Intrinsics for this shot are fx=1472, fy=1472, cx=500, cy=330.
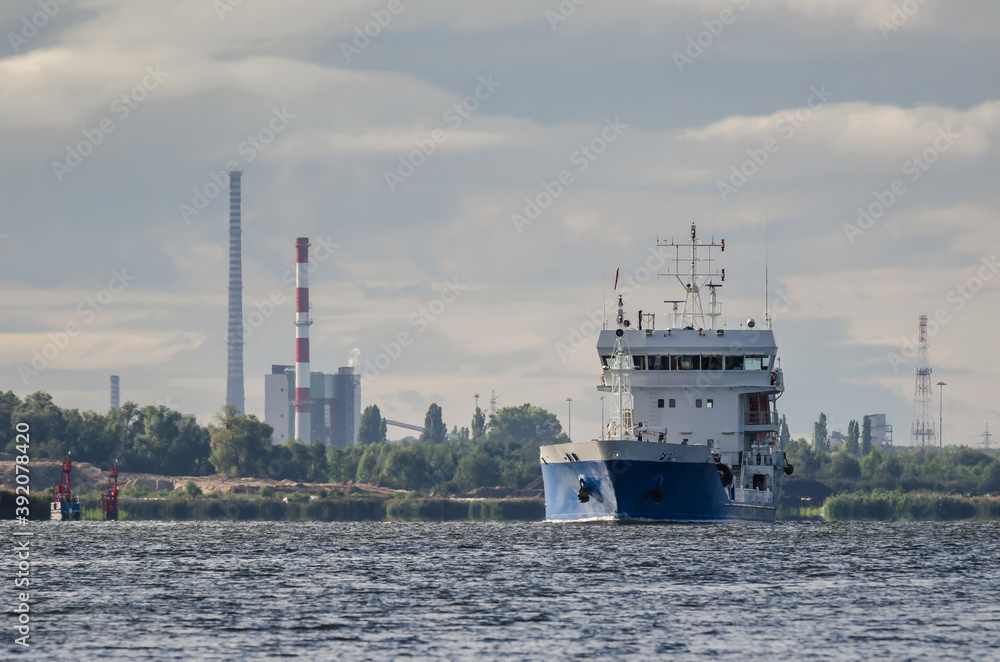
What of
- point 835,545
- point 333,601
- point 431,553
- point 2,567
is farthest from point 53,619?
point 835,545

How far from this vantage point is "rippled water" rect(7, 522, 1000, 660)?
40438mm

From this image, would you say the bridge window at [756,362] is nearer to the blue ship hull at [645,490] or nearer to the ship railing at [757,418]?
the ship railing at [757,418]

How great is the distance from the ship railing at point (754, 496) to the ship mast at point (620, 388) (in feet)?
27.8

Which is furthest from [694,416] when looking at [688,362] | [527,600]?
[527,600]

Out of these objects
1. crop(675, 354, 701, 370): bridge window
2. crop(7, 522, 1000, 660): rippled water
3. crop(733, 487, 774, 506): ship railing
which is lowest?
crop(7, 522, 1000, 660): rippled water

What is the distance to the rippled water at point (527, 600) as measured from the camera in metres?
40.4

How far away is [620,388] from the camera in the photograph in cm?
9450

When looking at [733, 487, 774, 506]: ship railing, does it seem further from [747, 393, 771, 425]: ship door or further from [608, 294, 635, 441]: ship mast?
[608, 294, 635, 441]: ship mast

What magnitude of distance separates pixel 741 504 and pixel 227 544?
3336 cm

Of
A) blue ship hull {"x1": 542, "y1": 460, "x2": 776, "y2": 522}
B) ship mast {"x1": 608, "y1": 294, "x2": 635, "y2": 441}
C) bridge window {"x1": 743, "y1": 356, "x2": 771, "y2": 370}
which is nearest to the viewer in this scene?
blue ship hull {"x1": 542, "y1": 460, "x2": 776, "y2": 522}

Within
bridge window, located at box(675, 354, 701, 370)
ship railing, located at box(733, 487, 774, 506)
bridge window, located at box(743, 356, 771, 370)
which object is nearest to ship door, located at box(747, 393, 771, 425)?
bridge window, located at box(743, 356, 771, 370)

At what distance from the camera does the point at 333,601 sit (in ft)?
168

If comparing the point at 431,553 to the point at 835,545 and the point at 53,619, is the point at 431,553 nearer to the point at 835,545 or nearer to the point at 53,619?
the point at 835,545

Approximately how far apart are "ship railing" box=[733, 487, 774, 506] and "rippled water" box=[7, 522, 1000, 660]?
38.4 feet
